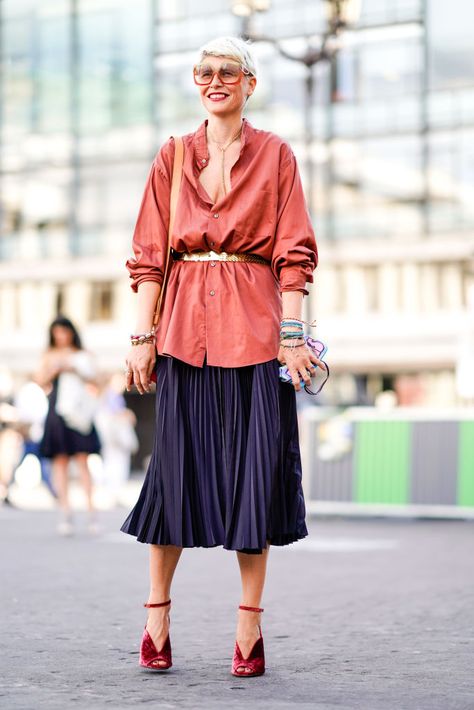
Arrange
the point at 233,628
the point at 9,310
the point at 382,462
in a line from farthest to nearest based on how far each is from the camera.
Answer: the point at 9,310 → the point at 382,462 → the point at 233,628

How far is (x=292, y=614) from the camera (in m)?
6.31

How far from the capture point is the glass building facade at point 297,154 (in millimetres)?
42469

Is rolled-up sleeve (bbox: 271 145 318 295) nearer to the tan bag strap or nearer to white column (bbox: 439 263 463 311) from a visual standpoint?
the tan bag strap

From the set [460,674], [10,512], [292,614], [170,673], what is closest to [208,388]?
[170,673]

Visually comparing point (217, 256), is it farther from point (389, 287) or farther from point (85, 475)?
point (389, 287)

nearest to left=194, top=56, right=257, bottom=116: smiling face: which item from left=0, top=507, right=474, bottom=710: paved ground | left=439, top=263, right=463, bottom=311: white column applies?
left=0, top=507, right=474, bottom=710: paved ground

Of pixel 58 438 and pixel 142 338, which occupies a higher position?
pixel 142 338

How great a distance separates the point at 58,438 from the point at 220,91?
7.57 meters

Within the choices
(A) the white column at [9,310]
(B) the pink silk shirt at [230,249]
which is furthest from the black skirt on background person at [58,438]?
(A) the white column at [9,310]

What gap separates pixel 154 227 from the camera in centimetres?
463

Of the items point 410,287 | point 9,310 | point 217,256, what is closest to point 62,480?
point 217,256

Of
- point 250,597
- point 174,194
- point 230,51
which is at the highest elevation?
point 230,51

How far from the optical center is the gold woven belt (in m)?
4.54

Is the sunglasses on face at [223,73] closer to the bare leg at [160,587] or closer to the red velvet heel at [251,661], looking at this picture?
the bare leg at [160,587]
